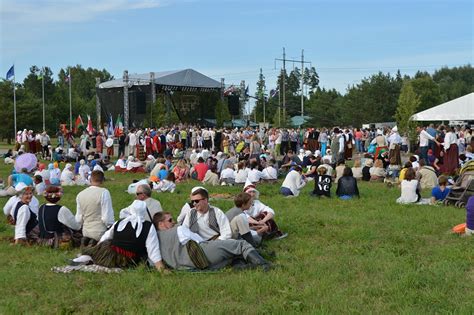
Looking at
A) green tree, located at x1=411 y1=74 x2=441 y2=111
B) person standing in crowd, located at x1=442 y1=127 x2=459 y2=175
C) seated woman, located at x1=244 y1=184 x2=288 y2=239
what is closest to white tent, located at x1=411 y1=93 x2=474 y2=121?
person standing in crowd, located at x1=442 y1=127 x2=459 y2=175

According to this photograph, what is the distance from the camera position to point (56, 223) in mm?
8164

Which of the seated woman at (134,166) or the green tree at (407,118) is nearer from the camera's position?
the seated woman at (134,166)

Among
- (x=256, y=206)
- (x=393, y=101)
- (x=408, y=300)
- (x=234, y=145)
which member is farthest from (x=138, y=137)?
(x=393, y=101)

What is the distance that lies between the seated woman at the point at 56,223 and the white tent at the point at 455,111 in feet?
85.1

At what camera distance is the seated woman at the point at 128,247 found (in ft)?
21.9

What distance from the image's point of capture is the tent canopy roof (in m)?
42.5

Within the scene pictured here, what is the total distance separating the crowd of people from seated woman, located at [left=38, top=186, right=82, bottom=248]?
0.01m

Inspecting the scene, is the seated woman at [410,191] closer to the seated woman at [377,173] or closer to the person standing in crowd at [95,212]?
the seated woman at [377,173]

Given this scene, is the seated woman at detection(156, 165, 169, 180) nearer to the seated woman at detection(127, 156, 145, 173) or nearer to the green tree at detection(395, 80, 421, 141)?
the seated woman at detection(127, 156, 145, 173)

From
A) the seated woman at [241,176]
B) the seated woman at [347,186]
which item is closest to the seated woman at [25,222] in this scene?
the seated woman at [347,186]

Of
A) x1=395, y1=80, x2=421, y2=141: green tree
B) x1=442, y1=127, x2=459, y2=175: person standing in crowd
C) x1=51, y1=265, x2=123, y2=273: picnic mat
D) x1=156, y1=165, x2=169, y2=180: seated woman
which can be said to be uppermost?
x1=395, y1=80, x2=421, y2=141: green tree

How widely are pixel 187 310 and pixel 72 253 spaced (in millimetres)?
3134

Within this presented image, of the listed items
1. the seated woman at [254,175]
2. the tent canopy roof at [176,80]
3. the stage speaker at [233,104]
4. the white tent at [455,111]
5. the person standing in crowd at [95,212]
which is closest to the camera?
the person standing in crowd at [95,212]

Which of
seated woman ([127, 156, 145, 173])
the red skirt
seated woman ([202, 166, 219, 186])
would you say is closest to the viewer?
seated woman ([202, 166, 219, 186])
